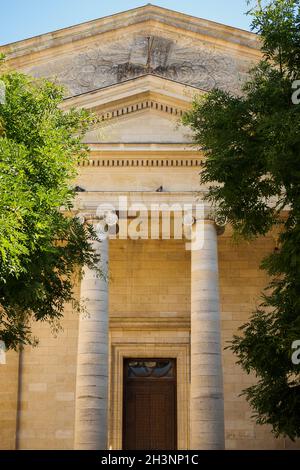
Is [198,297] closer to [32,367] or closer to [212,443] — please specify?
[212,443]

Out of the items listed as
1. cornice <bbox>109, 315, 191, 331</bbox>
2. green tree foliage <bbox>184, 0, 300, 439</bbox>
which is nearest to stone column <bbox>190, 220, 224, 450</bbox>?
cornice <bbox>109, 315, 191, 331</bbox>

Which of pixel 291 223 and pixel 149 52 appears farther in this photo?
pixel 149 52

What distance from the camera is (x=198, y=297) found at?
18.0 m

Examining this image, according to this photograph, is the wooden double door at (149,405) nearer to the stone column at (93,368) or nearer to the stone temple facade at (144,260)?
the stone temple facade at (144,260)

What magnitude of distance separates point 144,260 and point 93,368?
17.5 ft

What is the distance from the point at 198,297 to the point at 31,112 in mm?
7285

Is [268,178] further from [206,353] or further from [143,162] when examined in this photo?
[143,162]

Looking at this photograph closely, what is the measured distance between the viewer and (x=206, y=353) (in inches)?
686

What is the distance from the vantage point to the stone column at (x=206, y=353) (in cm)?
1686

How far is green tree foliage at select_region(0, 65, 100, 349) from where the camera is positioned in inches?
416

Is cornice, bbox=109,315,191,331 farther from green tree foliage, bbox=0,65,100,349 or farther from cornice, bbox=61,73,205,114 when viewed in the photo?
green tree foliage, bbox=0,65,100,349
